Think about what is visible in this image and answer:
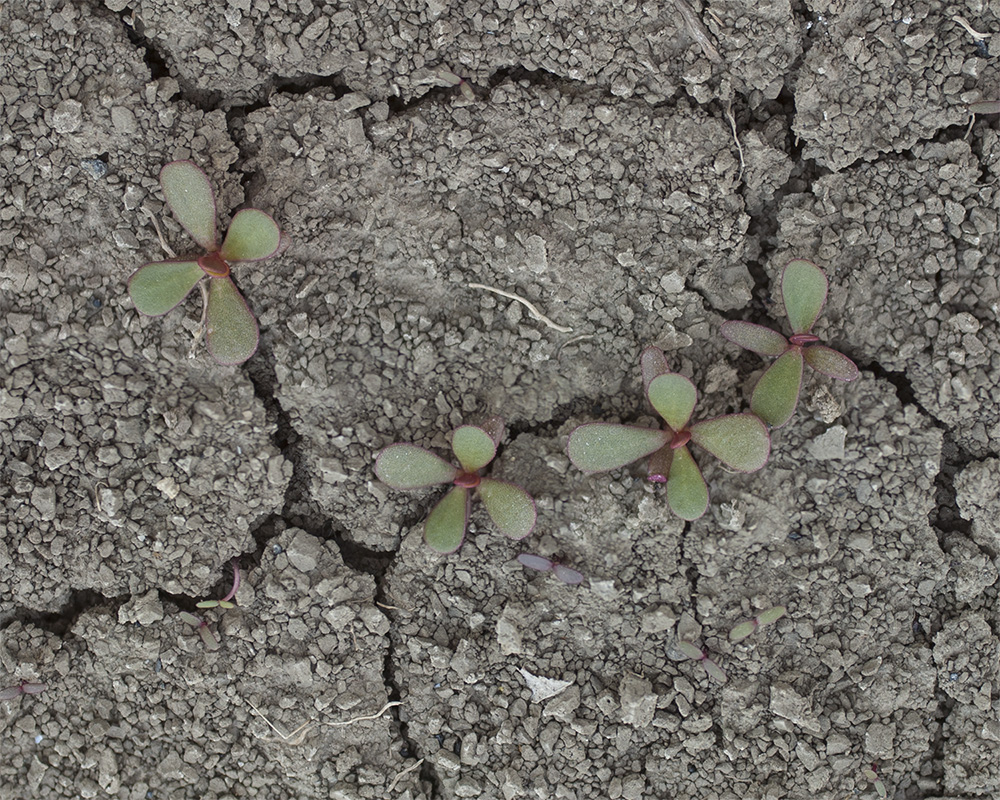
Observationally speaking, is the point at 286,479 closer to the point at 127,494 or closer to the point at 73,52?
the point at 127,494

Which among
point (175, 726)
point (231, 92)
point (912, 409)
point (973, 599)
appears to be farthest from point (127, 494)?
point (973, 599)

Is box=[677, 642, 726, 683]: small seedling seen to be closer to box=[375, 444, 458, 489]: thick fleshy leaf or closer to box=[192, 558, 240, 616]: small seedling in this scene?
box=[375, 444, 458, 489]: thick fleshy leaf

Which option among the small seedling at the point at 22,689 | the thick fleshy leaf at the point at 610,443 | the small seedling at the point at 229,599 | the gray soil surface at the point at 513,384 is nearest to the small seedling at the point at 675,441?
the thick fleshy leaf at the point at 610,443

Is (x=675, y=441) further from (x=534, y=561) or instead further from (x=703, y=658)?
(x=703, y=658)

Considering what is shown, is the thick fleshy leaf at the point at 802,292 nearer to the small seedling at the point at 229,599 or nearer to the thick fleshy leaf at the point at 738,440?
the thick fleshy leaf at the point at 738,440

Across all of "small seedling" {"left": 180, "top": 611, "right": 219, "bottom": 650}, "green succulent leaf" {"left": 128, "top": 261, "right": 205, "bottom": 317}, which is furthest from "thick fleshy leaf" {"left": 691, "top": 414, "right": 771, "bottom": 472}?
"small seedling" {"left": 180, "top": 611, "right": 219, "bottom": 650}

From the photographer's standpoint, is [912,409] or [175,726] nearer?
[912,409]

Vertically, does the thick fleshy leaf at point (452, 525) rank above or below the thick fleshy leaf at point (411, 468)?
below
